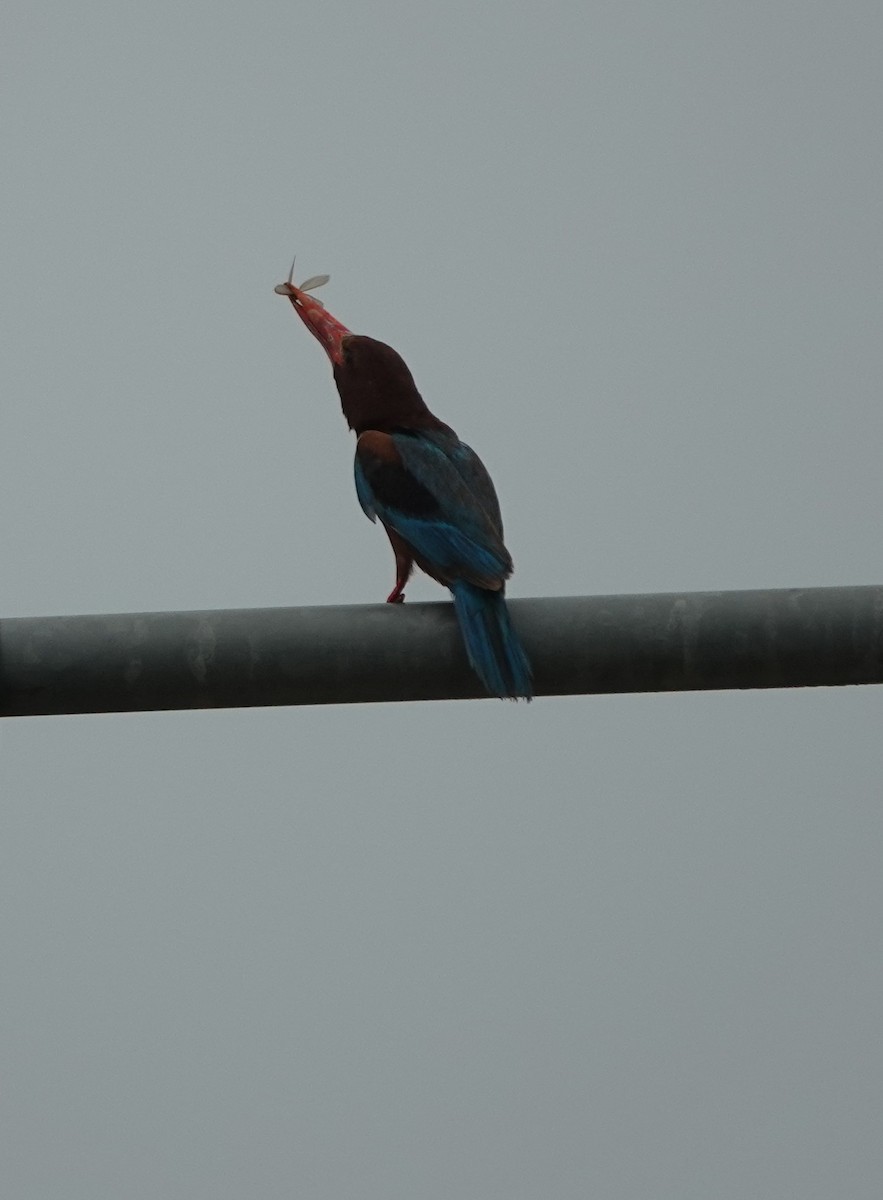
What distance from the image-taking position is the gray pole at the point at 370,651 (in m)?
2.03

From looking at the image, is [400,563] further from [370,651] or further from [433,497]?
[370,651]

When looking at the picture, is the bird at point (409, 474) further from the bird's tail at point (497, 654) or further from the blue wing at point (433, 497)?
the bird's tail at point (497, 654)

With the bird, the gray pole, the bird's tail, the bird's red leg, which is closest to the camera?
the gray pole

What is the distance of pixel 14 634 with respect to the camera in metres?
2.08

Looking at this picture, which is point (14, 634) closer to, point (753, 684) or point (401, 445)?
point (753, 684)

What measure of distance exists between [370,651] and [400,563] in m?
2.02

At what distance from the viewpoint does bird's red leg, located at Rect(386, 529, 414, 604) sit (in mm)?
4047

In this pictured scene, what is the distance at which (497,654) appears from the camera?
2.28 metres

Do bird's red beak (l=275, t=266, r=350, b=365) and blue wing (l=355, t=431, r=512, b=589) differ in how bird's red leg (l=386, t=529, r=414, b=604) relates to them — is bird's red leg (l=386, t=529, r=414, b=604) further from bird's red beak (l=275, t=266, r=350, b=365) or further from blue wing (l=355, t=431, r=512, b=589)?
bird's red beak (l=275, t=266, r=350, b=365)

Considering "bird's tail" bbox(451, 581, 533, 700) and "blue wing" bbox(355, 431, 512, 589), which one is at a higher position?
"blue wing" bbox(355, 431, 512, 589)

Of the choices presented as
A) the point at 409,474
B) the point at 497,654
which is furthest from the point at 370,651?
the point at 409,474

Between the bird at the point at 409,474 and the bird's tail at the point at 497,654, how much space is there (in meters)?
0.56

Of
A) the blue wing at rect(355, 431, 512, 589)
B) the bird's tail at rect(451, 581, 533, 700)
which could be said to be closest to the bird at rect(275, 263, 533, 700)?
the blue wing at rect(355, 431, 512, 589)

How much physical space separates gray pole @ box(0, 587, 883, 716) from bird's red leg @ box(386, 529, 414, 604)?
6.13 ft
